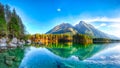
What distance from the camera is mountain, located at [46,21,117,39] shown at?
5105 millimetres

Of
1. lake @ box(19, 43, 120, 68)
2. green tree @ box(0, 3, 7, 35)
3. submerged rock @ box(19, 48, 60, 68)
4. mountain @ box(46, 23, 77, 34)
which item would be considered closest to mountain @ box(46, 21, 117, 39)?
mountain @ box(46, 23, 77, 34)

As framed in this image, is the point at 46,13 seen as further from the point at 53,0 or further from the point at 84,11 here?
the point at 84,11

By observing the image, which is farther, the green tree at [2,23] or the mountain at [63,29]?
the green tree at [2,23]

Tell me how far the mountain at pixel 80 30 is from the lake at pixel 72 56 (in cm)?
21

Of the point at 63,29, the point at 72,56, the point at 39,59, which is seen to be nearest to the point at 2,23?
the point at 39,59

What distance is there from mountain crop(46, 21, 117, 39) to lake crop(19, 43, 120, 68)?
0.21 m

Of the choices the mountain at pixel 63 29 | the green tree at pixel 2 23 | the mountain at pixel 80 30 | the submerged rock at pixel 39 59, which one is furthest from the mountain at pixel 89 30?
the green tree at pixel 2 23

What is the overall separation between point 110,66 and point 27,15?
1.85 m

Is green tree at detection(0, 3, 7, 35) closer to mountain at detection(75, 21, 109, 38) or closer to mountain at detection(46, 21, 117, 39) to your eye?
mountain at detection(46, 21, 117, 39)

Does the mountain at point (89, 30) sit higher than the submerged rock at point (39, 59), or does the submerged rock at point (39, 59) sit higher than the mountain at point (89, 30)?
the mountain at point (89, 30)

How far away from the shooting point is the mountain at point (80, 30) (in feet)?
16.8

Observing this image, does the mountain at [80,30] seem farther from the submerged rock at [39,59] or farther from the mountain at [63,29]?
the submerged rock at [39,59]

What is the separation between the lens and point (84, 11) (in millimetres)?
5188

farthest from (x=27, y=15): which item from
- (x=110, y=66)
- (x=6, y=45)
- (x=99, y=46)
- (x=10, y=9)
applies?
(x=110, y=66)
